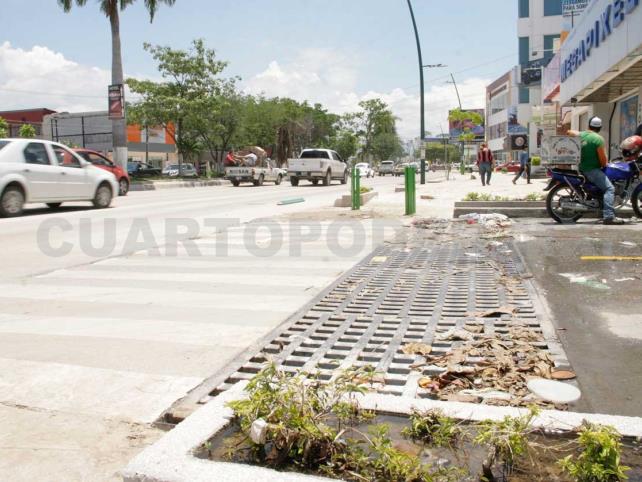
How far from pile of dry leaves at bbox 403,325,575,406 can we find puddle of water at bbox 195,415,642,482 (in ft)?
2.29

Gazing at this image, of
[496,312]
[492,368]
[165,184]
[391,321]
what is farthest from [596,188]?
[165,184]

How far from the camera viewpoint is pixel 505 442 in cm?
224

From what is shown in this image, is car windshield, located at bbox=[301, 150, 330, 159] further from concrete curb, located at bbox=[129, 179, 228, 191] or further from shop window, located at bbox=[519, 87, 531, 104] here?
shop window, located at bbox=[519, 87, 531, 104]

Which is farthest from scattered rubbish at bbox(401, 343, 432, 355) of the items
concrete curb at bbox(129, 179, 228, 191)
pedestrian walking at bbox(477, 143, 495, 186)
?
concrete curb at bbox(129, 179, 228, 191)

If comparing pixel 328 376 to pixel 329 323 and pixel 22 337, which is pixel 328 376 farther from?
pixel 22 337

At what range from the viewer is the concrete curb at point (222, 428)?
2.14 metres

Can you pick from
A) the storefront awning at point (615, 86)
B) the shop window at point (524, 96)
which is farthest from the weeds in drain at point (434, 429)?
the shop window at point (524, 96)

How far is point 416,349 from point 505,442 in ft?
5.75

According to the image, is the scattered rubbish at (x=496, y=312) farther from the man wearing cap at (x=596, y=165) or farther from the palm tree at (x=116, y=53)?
the palm tree at (x=116, y=53)

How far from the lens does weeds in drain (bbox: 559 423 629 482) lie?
81.9 inches

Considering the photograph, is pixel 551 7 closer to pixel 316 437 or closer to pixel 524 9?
pixel 524 9

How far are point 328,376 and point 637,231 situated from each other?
7951 mm

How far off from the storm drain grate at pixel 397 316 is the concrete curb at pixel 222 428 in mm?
489

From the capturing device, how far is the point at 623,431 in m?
2.47
